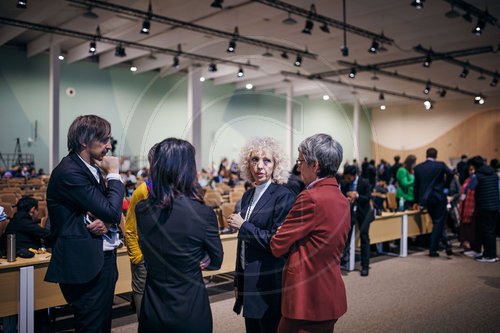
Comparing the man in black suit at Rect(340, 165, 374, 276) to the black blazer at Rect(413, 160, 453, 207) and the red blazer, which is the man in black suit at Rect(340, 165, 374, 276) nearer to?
the black blazer at Rect(413, 160, 453, 207)

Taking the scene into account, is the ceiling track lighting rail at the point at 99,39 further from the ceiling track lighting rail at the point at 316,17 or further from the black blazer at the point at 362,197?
the black blazer at the point at 362,197

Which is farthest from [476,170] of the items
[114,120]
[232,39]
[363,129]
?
[363,129]

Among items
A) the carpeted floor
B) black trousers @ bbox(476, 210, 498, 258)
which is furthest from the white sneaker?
the carpeted floor

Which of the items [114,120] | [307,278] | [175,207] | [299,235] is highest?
[114,120]

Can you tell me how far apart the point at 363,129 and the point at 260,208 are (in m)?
24.8

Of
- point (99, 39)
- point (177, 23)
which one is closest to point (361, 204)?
point (177, 23)

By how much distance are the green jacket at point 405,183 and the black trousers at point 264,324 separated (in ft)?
17.8

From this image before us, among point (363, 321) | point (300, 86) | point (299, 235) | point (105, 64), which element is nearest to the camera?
point (299, 235)

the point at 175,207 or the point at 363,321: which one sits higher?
the point at 175,207

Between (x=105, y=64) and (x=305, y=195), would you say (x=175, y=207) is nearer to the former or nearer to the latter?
(x=305, y=195)

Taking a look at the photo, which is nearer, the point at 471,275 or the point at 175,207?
the point at 175,207

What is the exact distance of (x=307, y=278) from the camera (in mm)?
1692

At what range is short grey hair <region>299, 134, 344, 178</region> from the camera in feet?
5.79

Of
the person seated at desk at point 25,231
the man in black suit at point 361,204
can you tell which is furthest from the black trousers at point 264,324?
the man in black suit at point 361,204
